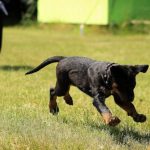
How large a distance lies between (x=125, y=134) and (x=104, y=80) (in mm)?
786

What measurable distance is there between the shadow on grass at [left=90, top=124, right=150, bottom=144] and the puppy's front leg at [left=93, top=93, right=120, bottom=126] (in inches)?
9.6

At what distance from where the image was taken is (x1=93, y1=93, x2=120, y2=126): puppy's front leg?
630 centimetres

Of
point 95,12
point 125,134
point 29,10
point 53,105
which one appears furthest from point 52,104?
point 29,10

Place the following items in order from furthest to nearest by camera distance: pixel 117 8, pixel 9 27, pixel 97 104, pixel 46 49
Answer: pixel 9 27 < pixel 117 8 < pixel 46 49 < pixel 97 104

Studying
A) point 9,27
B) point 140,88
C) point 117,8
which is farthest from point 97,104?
point 9,27

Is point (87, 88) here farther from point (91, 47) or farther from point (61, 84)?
point (91, 47)

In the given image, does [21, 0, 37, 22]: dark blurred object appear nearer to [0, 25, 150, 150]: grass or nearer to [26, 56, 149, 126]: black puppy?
[0, 25, 150, 150]: grass

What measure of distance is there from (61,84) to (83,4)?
781 inches

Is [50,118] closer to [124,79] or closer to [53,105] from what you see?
[53,105]

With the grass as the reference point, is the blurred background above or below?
below

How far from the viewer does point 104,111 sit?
6.43 m

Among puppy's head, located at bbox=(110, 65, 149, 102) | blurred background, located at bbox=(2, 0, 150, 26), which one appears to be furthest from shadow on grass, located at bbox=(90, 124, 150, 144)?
blurred background, located at bbox=(2, 0, 150, 26)

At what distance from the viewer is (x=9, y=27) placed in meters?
32.2

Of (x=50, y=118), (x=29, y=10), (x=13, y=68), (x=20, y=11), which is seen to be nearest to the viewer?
(x=50, y=118)
